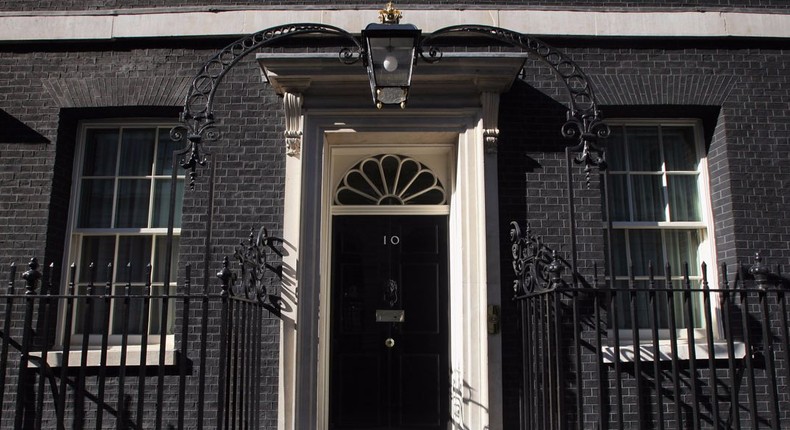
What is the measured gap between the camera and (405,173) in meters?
6.81

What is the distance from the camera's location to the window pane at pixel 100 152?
6.73 meters

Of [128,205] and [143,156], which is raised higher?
[143,156]

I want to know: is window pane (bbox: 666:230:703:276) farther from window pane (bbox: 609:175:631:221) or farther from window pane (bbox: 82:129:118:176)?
window pane (bbox: 82:129:118:176)

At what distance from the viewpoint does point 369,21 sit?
6.67 m

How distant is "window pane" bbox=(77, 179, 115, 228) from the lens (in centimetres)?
661

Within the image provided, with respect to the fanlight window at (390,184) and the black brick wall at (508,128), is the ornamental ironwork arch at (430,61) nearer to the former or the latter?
the black brick wall at (508,128)

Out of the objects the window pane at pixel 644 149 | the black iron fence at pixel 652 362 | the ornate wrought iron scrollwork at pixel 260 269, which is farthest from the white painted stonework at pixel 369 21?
the black iron fence at pixel 652 362

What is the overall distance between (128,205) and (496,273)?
367cm

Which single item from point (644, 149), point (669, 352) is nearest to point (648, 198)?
point (644, 149)

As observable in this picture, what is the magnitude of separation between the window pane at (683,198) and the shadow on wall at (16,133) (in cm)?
618

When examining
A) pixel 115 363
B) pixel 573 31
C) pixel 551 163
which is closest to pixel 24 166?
pixel 115 363

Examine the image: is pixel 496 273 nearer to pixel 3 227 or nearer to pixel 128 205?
pixel 128 205

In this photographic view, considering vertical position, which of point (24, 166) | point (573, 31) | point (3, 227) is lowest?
Answer: point (3, 227)

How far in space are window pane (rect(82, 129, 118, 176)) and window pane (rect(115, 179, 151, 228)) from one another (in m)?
0.22
